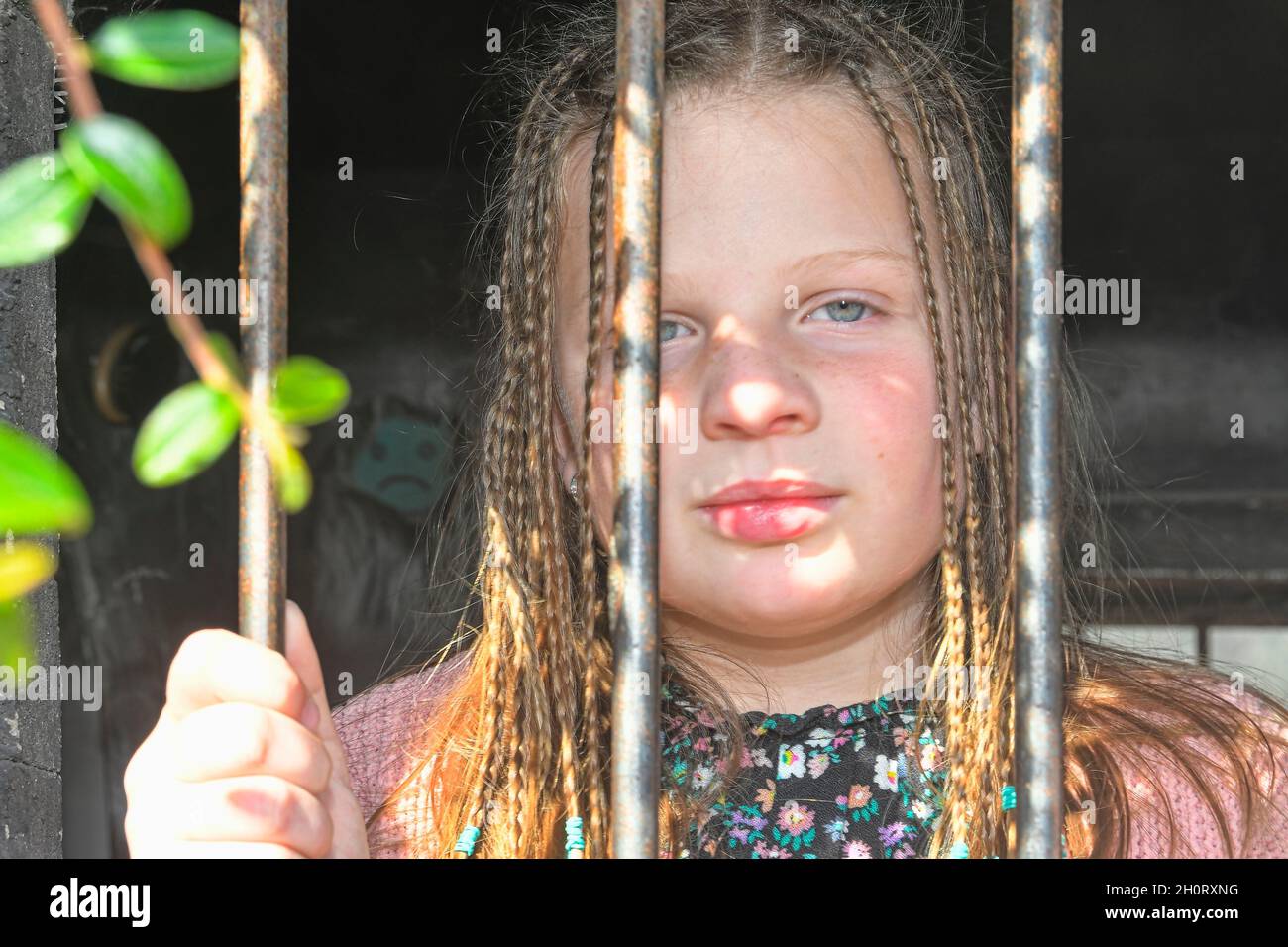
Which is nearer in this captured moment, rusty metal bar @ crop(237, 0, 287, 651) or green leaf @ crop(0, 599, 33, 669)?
green leaf @ crop(0, 599, 33, 669)

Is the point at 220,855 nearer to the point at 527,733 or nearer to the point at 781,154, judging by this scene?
the point at 527,733

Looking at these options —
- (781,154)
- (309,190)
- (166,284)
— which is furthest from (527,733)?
(309,190)

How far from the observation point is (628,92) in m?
0.77

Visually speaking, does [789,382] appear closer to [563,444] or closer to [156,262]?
[563,444]

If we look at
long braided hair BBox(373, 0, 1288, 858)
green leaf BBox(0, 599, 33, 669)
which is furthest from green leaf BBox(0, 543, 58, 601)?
long braided hair BBox(373, 0, 1288, 858)

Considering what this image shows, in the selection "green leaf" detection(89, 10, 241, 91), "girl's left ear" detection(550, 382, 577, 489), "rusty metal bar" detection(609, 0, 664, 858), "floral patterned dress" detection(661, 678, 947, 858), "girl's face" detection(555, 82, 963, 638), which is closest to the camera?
"green leaf" detection(89, 10, 241, 91)

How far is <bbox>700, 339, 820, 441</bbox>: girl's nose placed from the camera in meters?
1.30

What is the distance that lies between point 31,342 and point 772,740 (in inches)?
34.1

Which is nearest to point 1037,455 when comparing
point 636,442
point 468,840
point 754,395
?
point 636,442

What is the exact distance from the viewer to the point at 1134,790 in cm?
145

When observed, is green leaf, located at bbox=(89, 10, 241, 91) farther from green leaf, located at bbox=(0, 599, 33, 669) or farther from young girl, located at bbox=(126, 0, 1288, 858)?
young girl, located at bbox=(126, 0, 1288, 858)

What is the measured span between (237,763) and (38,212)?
0.49m

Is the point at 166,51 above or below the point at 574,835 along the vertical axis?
above

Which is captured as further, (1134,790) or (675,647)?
(675,647)
